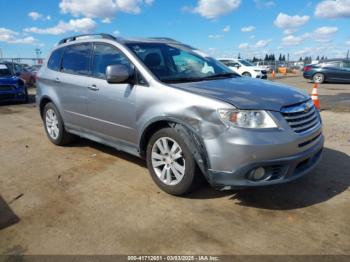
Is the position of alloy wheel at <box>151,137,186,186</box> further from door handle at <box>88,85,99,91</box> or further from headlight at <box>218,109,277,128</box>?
door handle at <box>88,85,99,91</box>

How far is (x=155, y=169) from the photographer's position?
3859 millimetres

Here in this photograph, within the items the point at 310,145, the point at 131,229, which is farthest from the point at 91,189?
the point at 310,145

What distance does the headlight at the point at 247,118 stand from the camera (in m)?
3.09

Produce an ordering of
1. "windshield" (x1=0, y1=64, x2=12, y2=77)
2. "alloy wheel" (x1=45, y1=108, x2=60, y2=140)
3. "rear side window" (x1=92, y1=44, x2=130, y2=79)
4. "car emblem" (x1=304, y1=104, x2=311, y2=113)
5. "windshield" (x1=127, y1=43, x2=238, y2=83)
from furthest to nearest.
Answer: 1. "windshield" (x1=0, y1=64, x2=12, y2=77)
2. "alloy wheel" (x1=45, y1=108, x2=60, y2=140)
3. "rear side window" (x1=92, y1=44, x2=130, y2=79)
4. "windshield" (x1=127, y1=43, x2=238, y2=83)
5. "car emblem" (x1=304, y1=104, x2=311, y2=113)

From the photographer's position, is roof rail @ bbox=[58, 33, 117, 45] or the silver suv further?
roof rail @ bbox=[58, 33, 117, 45]

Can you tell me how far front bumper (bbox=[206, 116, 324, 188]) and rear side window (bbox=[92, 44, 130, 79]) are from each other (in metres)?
1.85

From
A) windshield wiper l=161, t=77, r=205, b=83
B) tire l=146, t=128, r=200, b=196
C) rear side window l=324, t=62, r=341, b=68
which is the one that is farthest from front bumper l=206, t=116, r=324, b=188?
rear side window l=324, t=62, r=341, b=68

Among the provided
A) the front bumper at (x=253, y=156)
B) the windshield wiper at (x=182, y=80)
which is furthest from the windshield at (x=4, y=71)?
the front bumper at (x=253, y=156)

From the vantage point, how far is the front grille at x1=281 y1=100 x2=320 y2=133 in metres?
3.25

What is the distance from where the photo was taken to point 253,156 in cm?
304

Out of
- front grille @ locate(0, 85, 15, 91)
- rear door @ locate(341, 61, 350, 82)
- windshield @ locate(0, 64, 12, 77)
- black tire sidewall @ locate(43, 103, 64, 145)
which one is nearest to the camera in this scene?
black tire sidewall @ locate(43, 103, 64, 145)

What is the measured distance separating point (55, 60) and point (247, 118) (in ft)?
13.2

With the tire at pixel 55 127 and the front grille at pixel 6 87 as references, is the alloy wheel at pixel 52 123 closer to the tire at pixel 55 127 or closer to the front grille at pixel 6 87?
the tire at pixel 55 127

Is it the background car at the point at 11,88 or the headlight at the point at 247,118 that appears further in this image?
the background car at the point at 11,88
